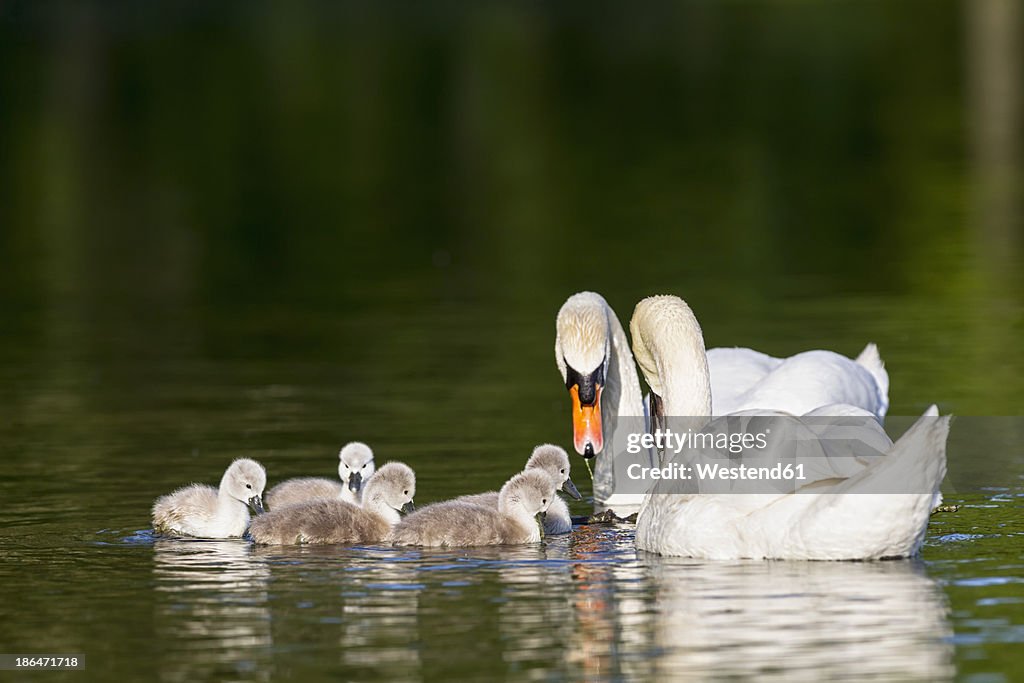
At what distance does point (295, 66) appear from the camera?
2442 inches

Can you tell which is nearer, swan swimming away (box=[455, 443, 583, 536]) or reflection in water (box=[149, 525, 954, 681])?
reflection in water (box=[149, 525, 954, 681])

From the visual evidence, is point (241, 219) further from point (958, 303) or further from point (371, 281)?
point (958, 303)

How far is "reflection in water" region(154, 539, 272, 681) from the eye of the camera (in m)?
9.38

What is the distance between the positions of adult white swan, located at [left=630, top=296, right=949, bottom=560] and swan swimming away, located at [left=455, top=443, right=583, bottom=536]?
0.69m

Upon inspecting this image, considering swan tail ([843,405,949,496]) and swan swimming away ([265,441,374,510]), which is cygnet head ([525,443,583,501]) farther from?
swan tail ([843,405,949,496])

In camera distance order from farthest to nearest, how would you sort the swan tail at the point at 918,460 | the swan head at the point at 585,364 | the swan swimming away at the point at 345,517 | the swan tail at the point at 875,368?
the swan tail at the point at 875,368 → the swan head at the point at 585,364 → the swan swimming away at the point at 345,517 → the swan tail at the point at 918,460

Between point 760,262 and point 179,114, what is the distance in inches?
1193

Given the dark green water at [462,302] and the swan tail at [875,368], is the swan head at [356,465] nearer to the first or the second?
the dark green water at [462,302]

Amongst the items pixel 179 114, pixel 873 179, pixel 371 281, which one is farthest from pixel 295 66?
pixel 371 281

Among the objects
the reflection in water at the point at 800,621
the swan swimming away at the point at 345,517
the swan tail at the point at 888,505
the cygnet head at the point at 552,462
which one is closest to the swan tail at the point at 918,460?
the swan tail at the point at 888,505

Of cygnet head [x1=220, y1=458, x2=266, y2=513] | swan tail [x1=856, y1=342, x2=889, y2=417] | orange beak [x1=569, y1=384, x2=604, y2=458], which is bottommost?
cygnet head [x1=220, y1=458, x2=266, y2=513]

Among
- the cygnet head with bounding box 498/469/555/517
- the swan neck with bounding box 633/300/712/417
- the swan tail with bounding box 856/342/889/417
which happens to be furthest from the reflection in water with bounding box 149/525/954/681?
the swan tail with bounding box 856/342/889/417

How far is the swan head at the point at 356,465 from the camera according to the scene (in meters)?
12.8

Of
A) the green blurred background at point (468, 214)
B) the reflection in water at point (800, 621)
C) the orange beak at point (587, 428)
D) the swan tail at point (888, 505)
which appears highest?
the green blurred background at point (468, 214)
